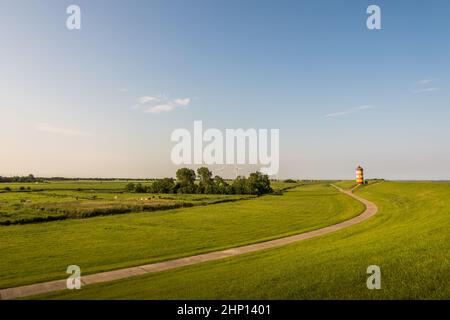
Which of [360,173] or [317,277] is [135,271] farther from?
[360,173]

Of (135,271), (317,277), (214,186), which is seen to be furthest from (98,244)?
(214,186)

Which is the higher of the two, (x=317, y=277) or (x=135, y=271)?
(x=317, y=277)

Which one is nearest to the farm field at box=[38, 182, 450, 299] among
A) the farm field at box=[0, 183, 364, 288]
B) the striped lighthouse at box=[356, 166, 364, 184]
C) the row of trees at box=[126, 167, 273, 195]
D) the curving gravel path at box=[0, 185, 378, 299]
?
the curving gravel path at box=[0, 185, 378, 299]

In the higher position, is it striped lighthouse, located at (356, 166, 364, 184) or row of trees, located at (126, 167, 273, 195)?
striped lighthouse, located at (356, 166, 364, 184)

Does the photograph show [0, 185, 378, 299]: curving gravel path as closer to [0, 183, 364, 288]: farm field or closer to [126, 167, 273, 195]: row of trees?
[0, 183, 364, 288]: farm field

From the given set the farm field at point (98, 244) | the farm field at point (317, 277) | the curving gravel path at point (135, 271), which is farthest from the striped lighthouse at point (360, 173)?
the farm field at point (317, 277)

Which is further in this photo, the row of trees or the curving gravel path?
the row of trees

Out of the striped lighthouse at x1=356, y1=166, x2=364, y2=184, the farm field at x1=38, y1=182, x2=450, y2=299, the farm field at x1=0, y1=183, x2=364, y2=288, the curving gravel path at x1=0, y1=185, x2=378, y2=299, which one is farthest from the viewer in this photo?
the striped lighthouse at x1=356, y1=166, x2=364, y2=184

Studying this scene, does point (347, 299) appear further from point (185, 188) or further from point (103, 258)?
point (185, 188)

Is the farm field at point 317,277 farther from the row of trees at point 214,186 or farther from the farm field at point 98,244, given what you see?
the row of trees at point 214,186

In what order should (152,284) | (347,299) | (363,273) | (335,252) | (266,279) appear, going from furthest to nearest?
1. (335,252)
2. (152,284)
3. (266,279)
4. (363,273)
5. (347,299)
